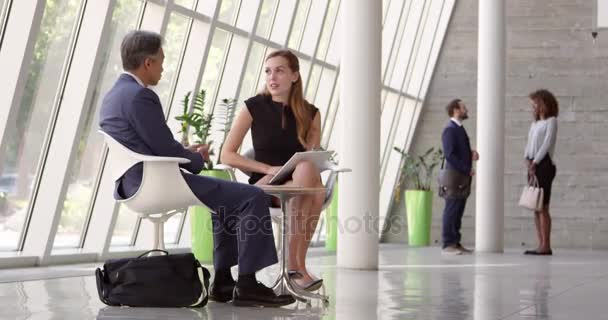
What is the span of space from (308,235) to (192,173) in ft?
2.58

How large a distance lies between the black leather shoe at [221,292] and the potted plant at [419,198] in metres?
9.12

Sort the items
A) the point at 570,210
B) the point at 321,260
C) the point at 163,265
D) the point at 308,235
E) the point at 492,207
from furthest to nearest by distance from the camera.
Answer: the point at 570,210 < the point at 492,207 < the point at 321,260 < the point at 308,235 < the point at 163,265

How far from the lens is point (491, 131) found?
12.0 metres

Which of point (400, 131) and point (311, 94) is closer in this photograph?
point (311, 94)

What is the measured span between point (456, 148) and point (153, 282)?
22.2 feet

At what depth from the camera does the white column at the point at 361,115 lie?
8055 mm

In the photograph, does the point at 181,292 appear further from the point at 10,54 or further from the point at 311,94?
the point at 311,94

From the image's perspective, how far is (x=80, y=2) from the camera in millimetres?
8188

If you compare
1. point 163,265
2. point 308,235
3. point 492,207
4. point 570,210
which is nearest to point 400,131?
point 570,210

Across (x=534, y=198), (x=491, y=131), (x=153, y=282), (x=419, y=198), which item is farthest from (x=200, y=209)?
(x=419, y=198)

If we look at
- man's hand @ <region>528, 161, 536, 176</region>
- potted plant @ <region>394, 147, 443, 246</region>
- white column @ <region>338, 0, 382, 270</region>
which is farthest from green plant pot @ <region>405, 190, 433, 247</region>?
white column @ <region>338, 0, 382, 270</region>

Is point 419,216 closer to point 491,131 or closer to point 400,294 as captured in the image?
point 491,131

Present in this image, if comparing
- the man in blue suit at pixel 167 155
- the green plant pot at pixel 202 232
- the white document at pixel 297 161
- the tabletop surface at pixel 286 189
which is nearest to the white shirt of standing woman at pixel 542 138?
the green plant pot at pixel 202 232

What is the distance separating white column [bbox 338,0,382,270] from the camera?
805cm
